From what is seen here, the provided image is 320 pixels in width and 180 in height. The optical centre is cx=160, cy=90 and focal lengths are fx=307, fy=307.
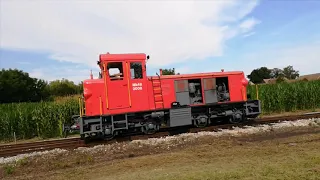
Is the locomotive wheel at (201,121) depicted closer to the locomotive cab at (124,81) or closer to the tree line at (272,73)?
the locomotive cab at (124,81)

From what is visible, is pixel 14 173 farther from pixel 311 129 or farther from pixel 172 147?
pixel 311 129

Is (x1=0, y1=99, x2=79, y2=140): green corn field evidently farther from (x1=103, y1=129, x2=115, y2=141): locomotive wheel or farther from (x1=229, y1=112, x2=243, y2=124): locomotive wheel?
(x1=229, y1=112, x2=243, y2=124): locomotive wheel

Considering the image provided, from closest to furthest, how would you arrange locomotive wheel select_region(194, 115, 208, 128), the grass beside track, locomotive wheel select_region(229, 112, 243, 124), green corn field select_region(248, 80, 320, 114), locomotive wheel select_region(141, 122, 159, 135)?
the grass beside track, locomotive wheel select_region(141, 122, 159, 135), locomotive wheel select_region(194, 115, 208, 128), locomotive wheel select_region(229, 112, 243, 124), green corn field select_region(248, 80, 320, 114)

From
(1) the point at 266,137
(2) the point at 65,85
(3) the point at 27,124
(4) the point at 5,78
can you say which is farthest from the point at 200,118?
(4) the point at 5,78

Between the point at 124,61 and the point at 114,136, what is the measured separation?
332 centimetres

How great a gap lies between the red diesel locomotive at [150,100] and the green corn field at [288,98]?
367 inches

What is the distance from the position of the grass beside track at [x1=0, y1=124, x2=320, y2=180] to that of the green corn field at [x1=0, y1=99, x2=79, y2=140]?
30.4 ft

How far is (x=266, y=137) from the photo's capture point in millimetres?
11562

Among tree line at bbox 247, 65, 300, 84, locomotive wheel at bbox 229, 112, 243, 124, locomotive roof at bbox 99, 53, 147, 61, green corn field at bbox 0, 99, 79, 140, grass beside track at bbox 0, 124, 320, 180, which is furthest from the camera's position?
tree line at bbox 247, 65, 300, 84

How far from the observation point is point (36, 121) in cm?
1931

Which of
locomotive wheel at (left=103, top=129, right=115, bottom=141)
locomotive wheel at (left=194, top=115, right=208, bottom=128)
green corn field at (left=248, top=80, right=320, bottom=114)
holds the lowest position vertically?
locomotive wheel at (left=103, top=129, right=115, bottom=141)

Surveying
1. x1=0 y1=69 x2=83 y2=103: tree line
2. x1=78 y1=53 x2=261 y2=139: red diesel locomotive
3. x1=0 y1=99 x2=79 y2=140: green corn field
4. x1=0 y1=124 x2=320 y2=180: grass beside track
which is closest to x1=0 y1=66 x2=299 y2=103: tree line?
x1=0 y1=69 x2=83 y2=103: tree line

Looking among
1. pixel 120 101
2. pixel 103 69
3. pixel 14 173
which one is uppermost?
pixel 103 69

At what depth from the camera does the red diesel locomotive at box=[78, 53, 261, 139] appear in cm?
1281
